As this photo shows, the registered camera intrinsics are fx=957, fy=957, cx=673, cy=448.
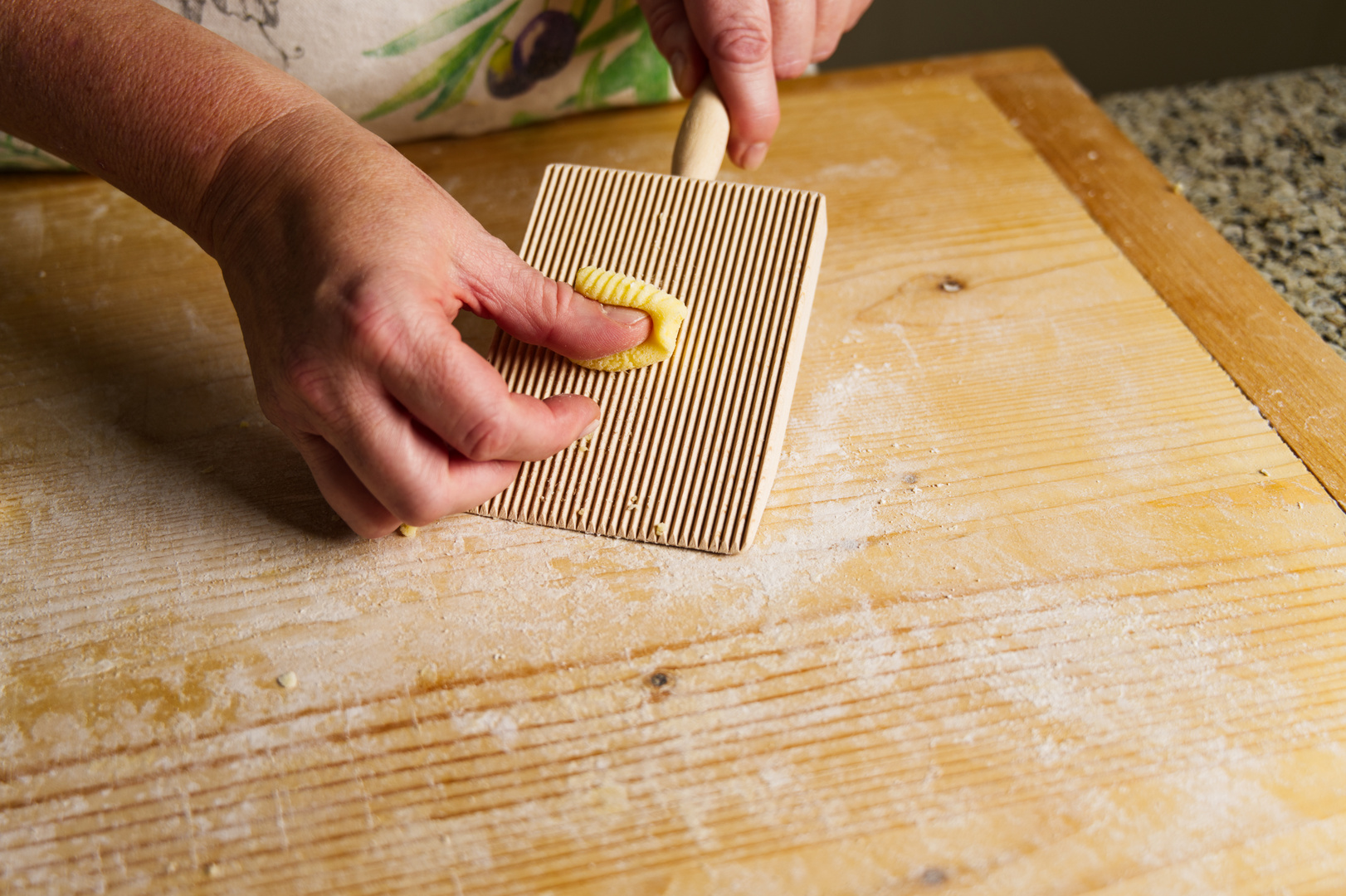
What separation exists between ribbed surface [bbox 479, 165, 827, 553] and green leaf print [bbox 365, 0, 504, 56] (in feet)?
1.32

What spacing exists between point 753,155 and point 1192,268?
1.83ft

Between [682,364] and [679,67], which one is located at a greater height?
[679,67]

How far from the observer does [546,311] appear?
0.90 meters

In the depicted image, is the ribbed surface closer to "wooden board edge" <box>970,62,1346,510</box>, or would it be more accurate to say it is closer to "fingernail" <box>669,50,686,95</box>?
"fingernail" <box>669,50,686,95</box>

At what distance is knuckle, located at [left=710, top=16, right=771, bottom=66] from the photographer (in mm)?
1100

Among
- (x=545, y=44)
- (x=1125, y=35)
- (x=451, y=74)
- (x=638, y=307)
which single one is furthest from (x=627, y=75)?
(x=1125, y=35)

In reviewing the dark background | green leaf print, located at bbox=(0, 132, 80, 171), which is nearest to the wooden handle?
green leaf print, located at bbox=(0, 132, 80, 171)

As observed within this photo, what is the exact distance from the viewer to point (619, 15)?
1.36 meters

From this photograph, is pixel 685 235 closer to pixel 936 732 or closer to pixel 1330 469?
pixel 936 732

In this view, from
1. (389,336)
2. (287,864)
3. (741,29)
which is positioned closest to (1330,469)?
(741,29)

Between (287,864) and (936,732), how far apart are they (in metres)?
0.51

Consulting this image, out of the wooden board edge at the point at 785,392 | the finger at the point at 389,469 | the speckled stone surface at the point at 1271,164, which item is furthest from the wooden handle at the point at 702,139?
the speckled stone surface at the point at 1271,164

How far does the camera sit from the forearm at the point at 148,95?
3.01 feet

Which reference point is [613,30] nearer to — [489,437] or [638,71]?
[638,71]
